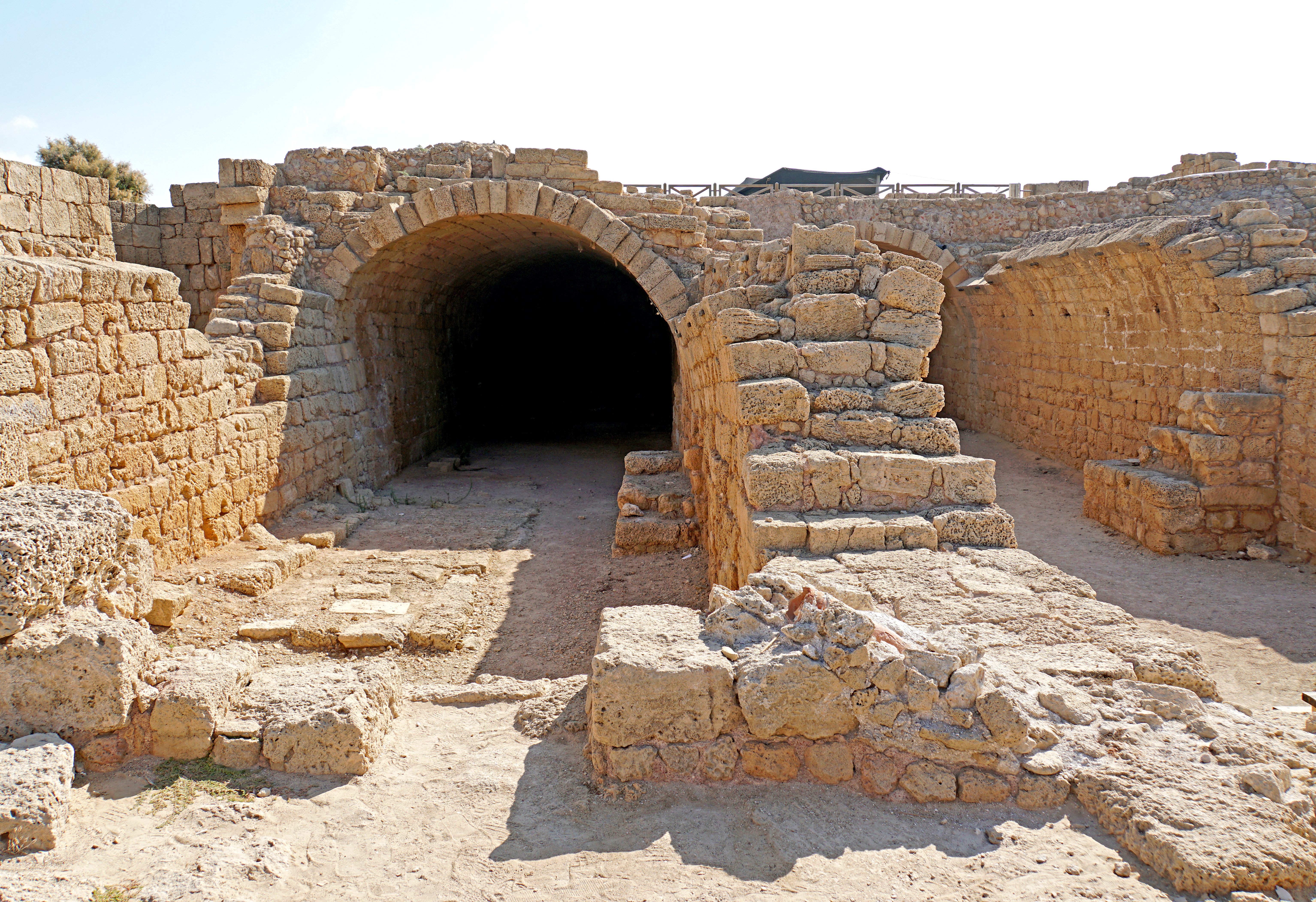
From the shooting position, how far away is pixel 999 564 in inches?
167

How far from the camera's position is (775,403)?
4949 mm

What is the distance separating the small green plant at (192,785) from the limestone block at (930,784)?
2374mm

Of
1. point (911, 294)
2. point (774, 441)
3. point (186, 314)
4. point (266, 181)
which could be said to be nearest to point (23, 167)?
point (186, 314)

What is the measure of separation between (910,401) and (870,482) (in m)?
0.67

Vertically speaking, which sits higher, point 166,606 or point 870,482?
point 870,482

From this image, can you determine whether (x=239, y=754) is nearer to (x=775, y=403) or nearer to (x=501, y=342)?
(x=775, y=403)

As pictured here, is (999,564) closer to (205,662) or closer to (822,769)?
(822,769)

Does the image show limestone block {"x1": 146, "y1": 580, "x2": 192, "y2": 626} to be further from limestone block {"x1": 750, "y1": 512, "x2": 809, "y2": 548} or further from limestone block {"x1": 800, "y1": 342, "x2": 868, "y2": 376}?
limestone block {"x1": 800, "y1": 342, "x2": 868, "y2": 376}

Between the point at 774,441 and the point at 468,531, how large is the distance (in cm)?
469

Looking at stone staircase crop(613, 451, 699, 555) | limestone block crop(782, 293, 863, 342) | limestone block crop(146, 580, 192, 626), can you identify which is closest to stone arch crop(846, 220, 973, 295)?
stone staircase crop(613, 451, 699, 555)

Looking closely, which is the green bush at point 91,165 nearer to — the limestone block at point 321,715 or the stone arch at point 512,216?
the stone arch at point 512,216

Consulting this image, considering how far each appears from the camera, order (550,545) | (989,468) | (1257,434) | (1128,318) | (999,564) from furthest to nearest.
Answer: (1128,318) → (550,545) → (1257,434) → (989,468) → (999,564)

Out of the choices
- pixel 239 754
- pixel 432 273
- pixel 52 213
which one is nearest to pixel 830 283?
pixel 239 754

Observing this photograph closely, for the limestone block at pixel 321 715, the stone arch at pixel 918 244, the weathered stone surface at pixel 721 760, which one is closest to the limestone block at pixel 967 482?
the weathered stone surface at pixel 721 760
